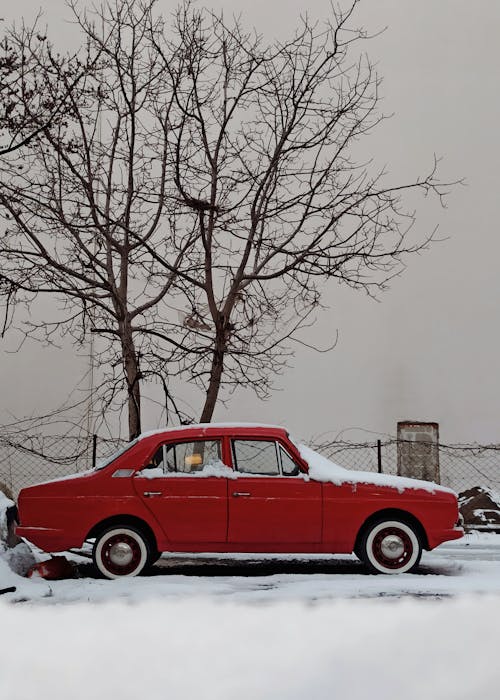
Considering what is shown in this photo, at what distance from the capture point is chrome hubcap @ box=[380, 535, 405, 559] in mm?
8698

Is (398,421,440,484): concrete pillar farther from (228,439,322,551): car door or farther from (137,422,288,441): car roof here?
(228,439,322,551): car door

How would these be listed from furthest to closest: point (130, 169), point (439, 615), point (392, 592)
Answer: point (130, 169) → point (392, 592) → point (439, 615)

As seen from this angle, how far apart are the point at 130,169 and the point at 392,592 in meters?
7.81

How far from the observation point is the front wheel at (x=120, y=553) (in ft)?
27.8

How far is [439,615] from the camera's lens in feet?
21.4

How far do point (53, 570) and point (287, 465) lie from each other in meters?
2.66

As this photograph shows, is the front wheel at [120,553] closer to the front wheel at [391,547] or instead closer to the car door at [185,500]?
the car door at [185,500]

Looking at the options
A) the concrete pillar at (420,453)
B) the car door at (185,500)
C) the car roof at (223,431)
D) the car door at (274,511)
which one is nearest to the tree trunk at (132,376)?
the car roof at (223,431)

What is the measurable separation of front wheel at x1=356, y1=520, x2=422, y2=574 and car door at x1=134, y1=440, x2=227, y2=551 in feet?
5.03

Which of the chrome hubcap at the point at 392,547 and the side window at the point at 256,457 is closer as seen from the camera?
the chrome hubcap at the point at 392,547

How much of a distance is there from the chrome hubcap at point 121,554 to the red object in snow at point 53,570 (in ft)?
1.76

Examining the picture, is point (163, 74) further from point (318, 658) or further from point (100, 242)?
point (318, 658)

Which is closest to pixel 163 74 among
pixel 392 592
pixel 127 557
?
pixel 127 557

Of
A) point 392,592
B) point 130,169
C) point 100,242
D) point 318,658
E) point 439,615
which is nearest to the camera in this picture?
point 318,658
